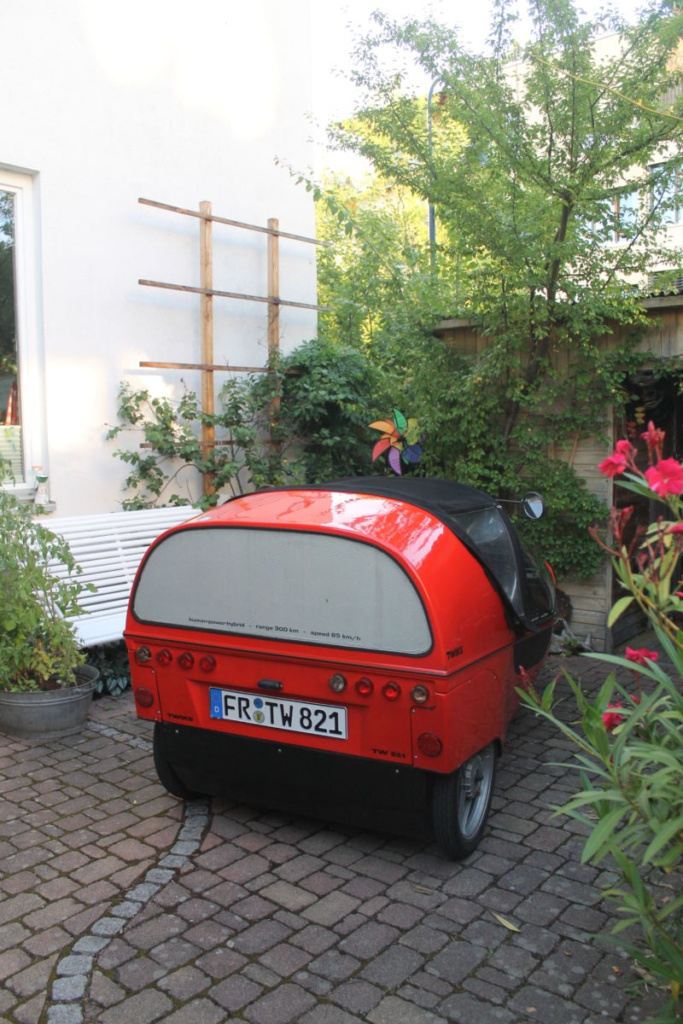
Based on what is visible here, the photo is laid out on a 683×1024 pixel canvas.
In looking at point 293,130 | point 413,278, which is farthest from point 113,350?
point 293,130

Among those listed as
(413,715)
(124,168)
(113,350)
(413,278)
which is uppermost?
(124,168)

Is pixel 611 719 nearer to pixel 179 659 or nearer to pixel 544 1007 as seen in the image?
pixel 544 1007

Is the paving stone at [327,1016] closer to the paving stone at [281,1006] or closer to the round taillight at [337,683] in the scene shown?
the paving stone at [281,1006]

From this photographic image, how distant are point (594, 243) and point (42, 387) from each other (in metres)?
4.78

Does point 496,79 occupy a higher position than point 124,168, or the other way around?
point 496,79

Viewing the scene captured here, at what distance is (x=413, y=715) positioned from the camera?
12.1 ft

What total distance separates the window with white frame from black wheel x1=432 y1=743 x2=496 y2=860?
4640mm

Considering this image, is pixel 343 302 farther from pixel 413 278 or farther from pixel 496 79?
pixel 496 79

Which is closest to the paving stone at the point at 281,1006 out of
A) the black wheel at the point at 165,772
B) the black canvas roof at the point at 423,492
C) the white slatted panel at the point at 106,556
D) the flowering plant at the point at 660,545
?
the black wheel at the point at 165,772

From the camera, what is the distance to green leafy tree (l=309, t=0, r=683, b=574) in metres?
7.23

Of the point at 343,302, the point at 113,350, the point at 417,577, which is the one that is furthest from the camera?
the point at 343,302

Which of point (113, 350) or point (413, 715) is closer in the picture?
point (413, 715)

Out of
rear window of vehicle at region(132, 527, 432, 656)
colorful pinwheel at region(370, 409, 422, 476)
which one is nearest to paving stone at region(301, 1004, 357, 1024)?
rear window of vehicle at region(132, 527, 432, 656)

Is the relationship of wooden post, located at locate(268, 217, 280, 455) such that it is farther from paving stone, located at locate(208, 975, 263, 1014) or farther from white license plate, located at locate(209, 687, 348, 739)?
paving stone, located at locate(208, 975, 263, 1014)
